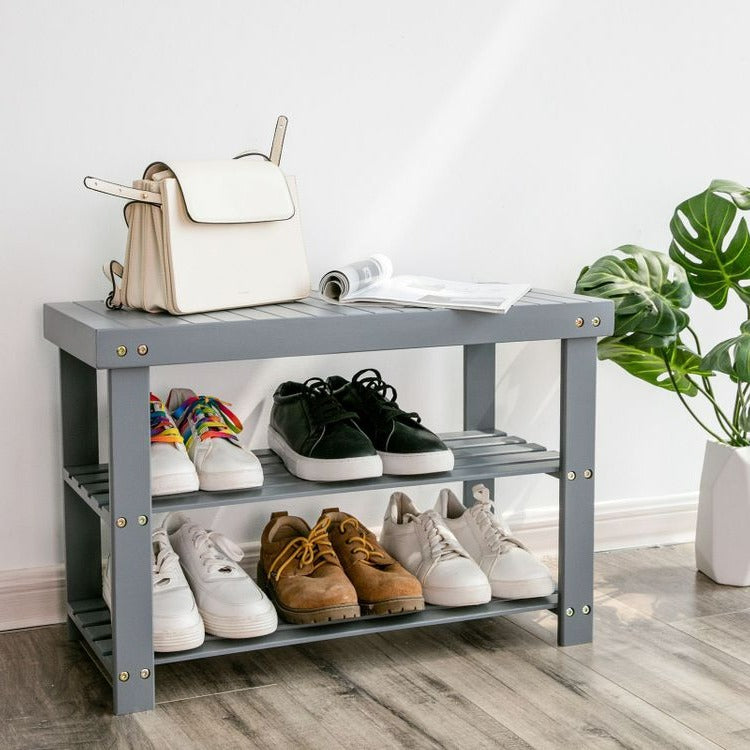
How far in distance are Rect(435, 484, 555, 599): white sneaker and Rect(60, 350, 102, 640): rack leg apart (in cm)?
58

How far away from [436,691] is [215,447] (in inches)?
18.7

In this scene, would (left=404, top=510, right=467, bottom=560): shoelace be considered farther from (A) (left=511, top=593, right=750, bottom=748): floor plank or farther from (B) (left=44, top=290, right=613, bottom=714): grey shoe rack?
(A) (left=511, top=593, right=750, bottom=748): floor plank

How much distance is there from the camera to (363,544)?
1824 mm

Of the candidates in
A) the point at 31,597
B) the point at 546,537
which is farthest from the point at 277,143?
the point at 546,537

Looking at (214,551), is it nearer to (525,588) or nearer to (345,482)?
(345,482)

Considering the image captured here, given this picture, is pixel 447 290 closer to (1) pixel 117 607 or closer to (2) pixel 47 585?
(1) pixel 117 607

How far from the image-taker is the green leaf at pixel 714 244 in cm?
204

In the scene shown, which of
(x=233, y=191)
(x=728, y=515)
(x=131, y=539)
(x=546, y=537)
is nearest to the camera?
(x=131, y=539)

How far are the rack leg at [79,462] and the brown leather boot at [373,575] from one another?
38cm

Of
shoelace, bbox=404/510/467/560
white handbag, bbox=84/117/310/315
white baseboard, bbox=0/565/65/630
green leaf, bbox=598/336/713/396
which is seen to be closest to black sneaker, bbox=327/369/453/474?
shoelace, bbox=404/510/467/560

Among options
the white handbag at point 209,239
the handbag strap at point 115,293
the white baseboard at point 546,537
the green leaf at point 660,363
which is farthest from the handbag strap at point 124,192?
the green leaf at point 660,363

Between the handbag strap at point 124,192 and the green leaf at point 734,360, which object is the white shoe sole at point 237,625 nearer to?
the handbag strap at point 124,192

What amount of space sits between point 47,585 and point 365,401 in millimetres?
621

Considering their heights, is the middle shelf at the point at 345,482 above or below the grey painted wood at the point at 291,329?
below
